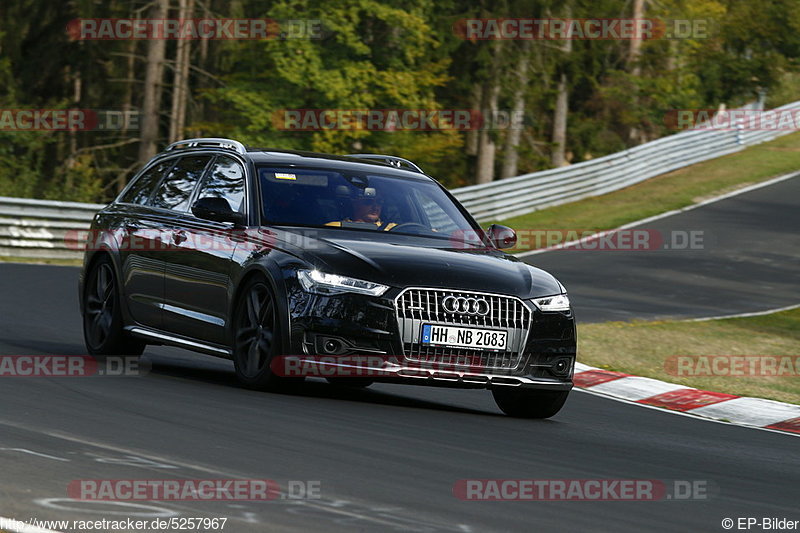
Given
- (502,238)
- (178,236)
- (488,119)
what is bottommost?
(178,236)

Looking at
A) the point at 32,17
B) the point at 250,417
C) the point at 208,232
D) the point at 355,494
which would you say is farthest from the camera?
the point at 32,17

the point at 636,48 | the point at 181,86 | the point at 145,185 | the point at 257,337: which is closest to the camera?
the point at 257,337

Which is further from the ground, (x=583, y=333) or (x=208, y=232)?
(x=208, y=232)

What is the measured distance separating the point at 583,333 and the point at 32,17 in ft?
105

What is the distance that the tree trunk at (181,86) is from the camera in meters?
42.2

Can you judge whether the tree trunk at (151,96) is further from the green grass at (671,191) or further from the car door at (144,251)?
the car door at (144,251)

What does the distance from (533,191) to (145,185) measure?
23333 millimetres

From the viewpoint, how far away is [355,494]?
6328mm

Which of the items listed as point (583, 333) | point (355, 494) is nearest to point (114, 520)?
point (355, 494)

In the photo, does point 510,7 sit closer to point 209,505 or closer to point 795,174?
point 795,174

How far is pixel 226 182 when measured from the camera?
423 inches

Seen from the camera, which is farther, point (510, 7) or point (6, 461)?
point (510, 7)

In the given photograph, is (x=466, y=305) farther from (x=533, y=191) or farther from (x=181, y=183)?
(x=533, y=191)

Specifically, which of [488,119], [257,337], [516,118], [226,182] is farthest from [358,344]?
[516,118]
